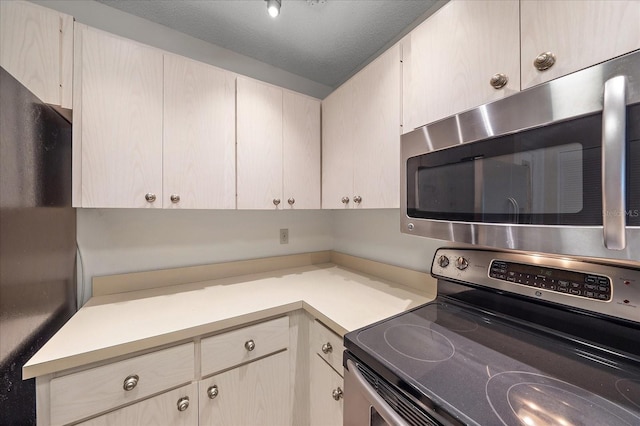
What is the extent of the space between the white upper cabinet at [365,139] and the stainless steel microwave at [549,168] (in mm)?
303

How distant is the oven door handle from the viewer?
2.02 ft

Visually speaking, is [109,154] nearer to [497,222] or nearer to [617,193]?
[497,222]

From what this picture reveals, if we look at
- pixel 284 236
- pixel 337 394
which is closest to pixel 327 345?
pixel 337 394

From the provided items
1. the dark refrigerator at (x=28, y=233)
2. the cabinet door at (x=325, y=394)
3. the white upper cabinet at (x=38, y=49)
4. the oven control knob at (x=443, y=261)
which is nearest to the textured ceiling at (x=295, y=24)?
the white upper cabinet at (x=38, y=49)

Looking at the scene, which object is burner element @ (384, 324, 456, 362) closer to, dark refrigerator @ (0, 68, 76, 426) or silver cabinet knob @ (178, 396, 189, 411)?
silver cabinet knob @ (178, 396, 189, 411)

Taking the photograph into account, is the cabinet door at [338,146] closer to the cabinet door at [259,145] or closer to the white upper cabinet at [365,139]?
the white upper cabinet at [365,139]

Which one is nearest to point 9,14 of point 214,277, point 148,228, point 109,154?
point 109,154

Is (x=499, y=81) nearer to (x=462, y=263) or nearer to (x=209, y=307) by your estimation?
(x=462, y=263)

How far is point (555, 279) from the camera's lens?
77 cm

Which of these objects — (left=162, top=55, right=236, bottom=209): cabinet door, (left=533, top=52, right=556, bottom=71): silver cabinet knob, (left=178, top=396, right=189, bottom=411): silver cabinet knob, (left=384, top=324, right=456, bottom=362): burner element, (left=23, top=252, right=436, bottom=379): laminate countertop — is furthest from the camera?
(left=162, top=55, right=236, bottom=209): cabinet door

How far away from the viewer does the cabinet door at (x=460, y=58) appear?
2.30 ft

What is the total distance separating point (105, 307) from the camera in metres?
1.15

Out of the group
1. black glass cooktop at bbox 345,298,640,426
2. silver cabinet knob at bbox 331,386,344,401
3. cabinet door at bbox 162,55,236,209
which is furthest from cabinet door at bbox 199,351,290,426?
cabinet door at bbox 162,55,236,209

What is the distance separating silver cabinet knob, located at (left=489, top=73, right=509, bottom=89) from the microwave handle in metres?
0.25
